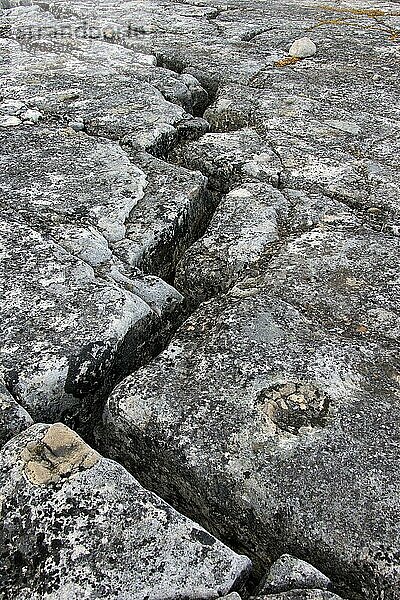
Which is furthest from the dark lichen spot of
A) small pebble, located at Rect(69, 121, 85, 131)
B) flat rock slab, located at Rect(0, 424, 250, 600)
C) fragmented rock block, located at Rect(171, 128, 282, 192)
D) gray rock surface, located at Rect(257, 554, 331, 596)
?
small pebble, located at Rect(69, 121, 85, 131)

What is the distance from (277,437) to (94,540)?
1.25 feet

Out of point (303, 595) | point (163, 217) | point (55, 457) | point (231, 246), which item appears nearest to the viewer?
point (303, 595)

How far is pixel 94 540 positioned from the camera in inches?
41.8

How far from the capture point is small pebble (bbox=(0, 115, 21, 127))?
8.32ft

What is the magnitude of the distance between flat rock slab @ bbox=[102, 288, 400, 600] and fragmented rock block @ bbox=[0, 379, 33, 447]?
0.17m

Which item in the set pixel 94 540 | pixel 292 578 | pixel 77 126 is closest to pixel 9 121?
pixel 77 126

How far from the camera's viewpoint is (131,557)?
1.04 metres

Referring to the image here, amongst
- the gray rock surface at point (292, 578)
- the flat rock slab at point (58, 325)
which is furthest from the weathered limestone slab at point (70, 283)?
the gray rock surface at point (292, 578)

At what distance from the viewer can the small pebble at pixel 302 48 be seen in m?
3.41

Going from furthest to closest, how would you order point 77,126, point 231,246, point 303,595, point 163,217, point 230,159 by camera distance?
point 77,126 → point 230,159 → point 163,217 → point 231,246 → point 303,595

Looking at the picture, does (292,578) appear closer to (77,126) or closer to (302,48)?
(77,126)

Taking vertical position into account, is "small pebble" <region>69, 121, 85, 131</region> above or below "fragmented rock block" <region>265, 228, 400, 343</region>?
below

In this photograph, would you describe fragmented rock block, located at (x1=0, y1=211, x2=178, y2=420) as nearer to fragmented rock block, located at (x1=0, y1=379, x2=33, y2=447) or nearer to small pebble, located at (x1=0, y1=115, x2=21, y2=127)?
fragmented rock block, located at (x1=0, y1=379, x2=33, y2=447)

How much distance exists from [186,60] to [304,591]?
284 cm
